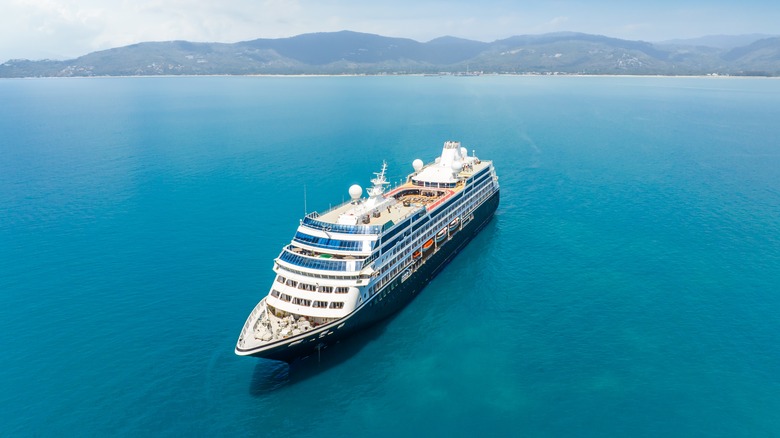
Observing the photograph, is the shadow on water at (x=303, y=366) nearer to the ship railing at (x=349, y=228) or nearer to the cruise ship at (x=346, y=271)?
the cruise ship at (x=346, y=271)

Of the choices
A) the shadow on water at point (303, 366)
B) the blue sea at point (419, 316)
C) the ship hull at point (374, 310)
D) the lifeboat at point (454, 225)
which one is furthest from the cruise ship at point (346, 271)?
the blue sea at point (419, 316)

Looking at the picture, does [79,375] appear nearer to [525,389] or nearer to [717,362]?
[525,389]

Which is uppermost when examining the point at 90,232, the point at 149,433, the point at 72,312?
the point at 90,232

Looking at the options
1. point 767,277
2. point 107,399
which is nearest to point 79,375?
point 107,399

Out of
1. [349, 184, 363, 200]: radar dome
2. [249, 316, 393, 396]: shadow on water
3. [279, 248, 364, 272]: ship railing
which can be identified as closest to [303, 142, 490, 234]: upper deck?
[349, 184, 363, 200]: radar dome

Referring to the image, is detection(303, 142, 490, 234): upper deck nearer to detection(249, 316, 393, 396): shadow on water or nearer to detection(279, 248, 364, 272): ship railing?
detection(279, 248, 364, 272): ship railing

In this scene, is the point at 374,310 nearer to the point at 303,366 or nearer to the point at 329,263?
the point at 329,263
